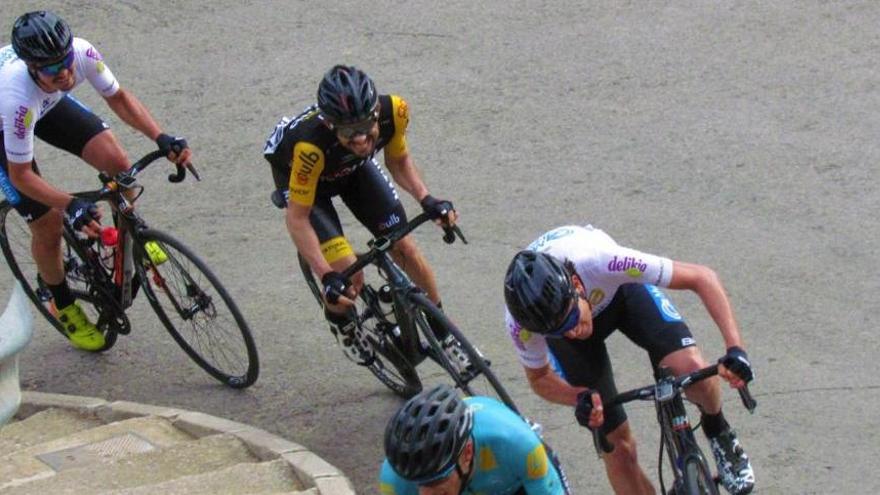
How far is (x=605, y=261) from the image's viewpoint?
6121 millimetres

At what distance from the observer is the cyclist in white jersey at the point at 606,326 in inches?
222

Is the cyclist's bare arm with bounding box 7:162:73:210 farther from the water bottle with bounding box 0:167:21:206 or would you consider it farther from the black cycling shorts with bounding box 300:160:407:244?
the black cycling shorts with bounding box 300:160:407:244

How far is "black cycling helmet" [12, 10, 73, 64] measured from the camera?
25.2ft

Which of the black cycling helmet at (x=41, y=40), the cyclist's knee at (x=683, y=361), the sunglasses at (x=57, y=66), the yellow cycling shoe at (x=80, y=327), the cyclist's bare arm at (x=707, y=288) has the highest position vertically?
the black cycling helmet at (x=41, y=40)

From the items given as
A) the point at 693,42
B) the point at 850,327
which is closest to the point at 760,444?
the point at 850,327

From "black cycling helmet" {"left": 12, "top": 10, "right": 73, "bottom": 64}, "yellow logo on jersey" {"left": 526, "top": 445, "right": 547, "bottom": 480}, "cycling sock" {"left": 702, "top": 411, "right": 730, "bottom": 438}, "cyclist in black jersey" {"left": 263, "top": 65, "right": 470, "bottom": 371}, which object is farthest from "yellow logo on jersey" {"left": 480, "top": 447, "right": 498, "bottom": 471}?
"black cycling helmet" {"left": 12, "top": 10, "right": 73, "bottom": 64}

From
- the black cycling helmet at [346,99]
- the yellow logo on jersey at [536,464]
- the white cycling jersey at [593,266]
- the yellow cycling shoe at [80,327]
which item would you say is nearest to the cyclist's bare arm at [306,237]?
the black cycling helmet at [346,99]

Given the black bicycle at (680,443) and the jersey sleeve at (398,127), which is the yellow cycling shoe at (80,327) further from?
the black bicycle at (680,443)

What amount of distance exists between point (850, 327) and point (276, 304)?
3.35 metres

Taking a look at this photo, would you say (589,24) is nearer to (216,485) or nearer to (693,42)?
(693,42)

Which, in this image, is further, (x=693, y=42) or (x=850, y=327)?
(x=693, y=42)

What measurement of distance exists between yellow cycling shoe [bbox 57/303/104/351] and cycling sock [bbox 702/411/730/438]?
13.1ft

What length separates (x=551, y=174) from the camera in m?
10.1

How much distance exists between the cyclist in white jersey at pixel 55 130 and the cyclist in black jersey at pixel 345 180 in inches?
35.9
